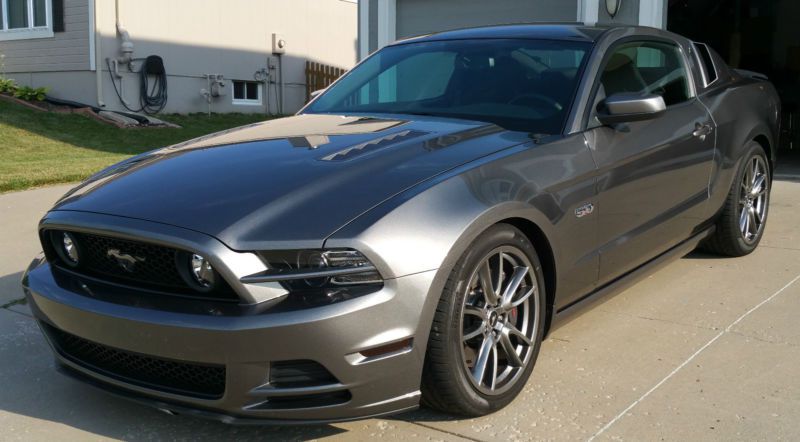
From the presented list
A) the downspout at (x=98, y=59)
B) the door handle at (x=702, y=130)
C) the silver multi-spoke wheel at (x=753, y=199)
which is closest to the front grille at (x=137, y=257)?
the door handle at (x=702, y=130)

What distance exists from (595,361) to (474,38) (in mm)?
1865

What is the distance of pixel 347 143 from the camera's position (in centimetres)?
341

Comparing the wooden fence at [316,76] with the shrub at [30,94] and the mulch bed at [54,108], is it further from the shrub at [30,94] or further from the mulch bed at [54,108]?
the shrub at [30,94]

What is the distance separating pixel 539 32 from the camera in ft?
14.3

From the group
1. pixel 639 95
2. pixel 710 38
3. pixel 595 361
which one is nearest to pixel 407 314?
pixel 595 361

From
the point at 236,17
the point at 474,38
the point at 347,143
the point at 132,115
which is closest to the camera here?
the point at 347,143

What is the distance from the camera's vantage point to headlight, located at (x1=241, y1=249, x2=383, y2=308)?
2.59 metres

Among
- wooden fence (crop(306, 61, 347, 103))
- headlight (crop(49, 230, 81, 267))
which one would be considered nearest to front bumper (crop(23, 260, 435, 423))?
headlight (crop(49, 230, 81, 267))

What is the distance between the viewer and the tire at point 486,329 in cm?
281

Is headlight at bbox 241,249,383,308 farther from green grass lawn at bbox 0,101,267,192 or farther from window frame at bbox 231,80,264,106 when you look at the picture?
window frame at bbox 231,80,264,106

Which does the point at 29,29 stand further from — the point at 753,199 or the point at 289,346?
the point at 289,346

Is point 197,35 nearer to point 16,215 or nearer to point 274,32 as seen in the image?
point 274,32

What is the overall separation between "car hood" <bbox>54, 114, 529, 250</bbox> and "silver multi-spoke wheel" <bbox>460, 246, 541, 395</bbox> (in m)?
0.43

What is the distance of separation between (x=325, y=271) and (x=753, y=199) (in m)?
3.87
